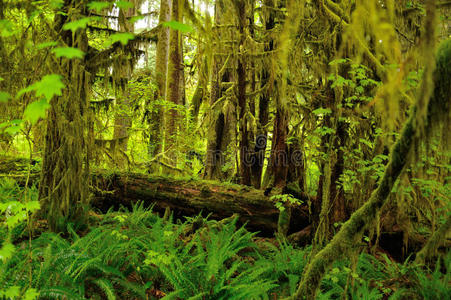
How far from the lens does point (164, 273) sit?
3.18m

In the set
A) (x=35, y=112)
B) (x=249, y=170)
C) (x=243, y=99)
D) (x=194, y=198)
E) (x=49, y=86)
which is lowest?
(x=194, y=198)

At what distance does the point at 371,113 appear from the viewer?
14.9 feet

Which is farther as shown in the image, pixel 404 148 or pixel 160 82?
pixel 160 82

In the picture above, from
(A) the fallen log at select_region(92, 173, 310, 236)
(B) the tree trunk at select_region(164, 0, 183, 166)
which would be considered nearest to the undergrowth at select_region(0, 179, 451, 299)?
(A) the fallen log at select_region(92, 173, 310, 236)

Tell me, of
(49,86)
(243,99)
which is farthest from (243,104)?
(49,86)

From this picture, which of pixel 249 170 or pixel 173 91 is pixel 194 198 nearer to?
pixel 249 170

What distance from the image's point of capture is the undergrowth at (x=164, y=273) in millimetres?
2990

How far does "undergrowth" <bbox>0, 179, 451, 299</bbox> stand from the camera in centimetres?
299

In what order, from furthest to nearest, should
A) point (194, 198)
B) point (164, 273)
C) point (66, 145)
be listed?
point (194, 198) < point (66, 145) < point (164, 273)

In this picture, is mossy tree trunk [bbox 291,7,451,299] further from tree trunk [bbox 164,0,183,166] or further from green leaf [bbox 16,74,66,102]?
tree trunk [bbox 164,0,183,166]

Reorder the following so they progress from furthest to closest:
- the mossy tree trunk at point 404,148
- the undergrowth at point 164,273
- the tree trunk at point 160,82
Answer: the tree trunk at point 160,82, the undergrowth at point 164,273, the mossy tree trunk at point 404,148

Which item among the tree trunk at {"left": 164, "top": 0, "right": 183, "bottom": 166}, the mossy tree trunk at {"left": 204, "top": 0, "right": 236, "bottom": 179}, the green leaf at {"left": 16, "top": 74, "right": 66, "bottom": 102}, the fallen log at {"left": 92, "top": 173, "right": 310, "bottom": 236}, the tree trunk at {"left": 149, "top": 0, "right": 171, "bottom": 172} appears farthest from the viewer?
the mossy tree trunk at {"left": 204, "top": 0, "right": 236, "bottom": 179}

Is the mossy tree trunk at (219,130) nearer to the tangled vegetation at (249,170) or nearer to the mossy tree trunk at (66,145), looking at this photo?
the tangled vegetation at (249,170)

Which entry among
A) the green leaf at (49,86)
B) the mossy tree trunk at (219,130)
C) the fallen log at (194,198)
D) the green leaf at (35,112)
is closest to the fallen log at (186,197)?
→ the fallen log at (194,198)
